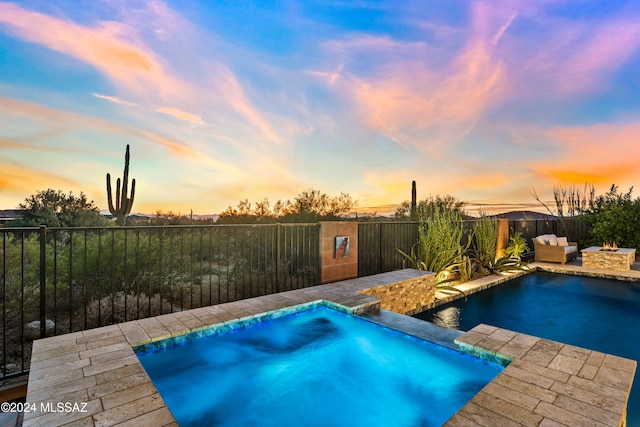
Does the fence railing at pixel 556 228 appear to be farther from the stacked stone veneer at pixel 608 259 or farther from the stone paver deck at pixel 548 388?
the stone paver deck at pixel 548 388

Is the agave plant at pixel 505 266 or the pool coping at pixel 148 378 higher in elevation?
the pool coping at pixel 148 378

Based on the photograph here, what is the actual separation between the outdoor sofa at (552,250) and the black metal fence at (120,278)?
8.12 meters

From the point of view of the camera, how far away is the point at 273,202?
10.0 metres

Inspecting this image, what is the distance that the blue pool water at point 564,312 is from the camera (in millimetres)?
4340

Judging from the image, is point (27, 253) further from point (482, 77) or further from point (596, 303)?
point (596, 303)

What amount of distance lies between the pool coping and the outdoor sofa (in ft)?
27.2

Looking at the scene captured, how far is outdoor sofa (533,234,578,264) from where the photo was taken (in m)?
9.32

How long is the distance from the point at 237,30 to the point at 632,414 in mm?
7761

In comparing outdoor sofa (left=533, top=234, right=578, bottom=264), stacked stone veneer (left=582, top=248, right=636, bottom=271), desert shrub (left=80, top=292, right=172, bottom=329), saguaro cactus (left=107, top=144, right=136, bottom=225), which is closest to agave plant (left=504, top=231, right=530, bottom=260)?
outdoor sofa (left=533, top=234, right=578, bottom=264)

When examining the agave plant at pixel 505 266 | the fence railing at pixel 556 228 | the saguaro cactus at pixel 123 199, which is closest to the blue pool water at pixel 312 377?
the agave plant at pixel 505 266

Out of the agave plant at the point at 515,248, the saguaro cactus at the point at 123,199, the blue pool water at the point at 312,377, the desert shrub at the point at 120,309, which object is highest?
the saguaro cactus at the point at 123,199

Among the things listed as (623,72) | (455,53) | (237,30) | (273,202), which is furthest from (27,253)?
(623,72)

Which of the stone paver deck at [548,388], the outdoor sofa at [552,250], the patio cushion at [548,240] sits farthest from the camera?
the patio cushion at [548,240]

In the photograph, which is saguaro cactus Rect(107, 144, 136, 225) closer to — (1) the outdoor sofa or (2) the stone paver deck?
(2) the stone paver deck
